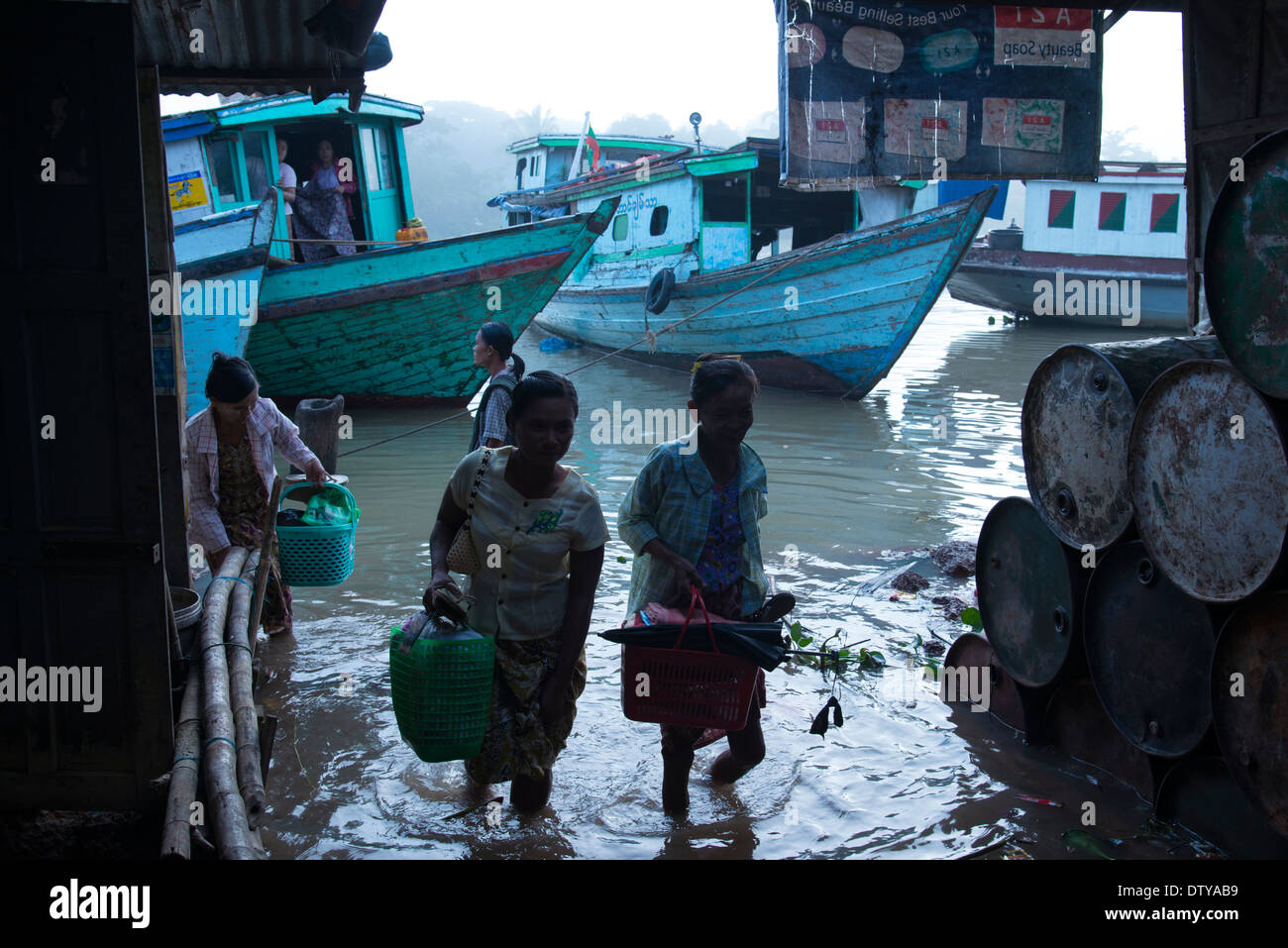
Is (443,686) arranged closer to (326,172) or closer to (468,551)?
(468,551)

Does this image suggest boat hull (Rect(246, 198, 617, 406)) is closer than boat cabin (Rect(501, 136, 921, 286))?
Yes

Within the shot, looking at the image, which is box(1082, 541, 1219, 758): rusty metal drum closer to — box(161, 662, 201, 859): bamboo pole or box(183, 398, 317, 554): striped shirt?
box(161, 662, 201, 859): bamboo pole

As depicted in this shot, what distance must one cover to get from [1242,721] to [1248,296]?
1180mm

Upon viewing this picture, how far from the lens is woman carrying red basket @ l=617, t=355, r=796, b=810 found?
316cm

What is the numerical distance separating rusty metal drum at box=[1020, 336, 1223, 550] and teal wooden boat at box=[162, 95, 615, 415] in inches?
335

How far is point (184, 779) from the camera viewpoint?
2578mm

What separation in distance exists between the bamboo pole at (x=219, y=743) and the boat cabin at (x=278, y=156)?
7428 mm

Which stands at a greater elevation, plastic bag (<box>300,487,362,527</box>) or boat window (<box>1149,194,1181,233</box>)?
boat window (<box>1149,194,1181,233</box>)

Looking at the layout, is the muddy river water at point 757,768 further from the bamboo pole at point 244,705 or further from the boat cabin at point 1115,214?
the boat cabin at point 1115,214

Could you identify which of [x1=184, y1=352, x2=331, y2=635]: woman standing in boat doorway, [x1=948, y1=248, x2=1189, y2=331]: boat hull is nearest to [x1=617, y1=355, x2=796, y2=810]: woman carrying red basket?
[x1=184, y1=352, x2=331, y2=635]: woman standing in boat doorway

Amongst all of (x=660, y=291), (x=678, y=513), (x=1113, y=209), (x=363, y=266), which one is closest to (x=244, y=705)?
(x=678, y=513)

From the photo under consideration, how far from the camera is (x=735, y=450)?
10.7 feet

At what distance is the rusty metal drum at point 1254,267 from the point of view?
2586mm

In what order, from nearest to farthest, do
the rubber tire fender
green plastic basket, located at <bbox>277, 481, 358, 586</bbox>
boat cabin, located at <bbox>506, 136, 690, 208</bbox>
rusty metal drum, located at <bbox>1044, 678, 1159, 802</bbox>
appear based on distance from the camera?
rusty metal drum, located at <bbox>1044, 678, 1159, 802</bbox> → green plastic basket, located at <bbox>277, 481, 358, 586</bbox> → the rubber tire fender → boat cabin, located at <bbox>506, 136, 690, 208</bbox>
